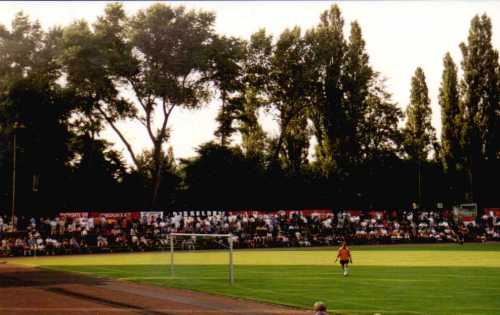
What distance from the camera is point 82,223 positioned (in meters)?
55.9

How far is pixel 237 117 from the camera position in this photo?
237ft

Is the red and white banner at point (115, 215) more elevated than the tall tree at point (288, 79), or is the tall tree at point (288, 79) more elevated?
the tall tree at point (288, 79)

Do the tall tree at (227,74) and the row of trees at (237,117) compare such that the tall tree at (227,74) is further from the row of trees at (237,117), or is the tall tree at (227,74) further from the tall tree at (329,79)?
the tall tree at (329,79)

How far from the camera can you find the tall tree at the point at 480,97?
73.1m

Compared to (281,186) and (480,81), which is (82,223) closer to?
(281,186)

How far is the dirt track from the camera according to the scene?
2081 centimetres

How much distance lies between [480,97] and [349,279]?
5029cm

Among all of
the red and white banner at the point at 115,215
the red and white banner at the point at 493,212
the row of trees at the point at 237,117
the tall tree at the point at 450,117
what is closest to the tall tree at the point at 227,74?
the row of trees at the point at 237,117

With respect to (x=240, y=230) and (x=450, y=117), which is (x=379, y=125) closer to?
(x=450, y=117)

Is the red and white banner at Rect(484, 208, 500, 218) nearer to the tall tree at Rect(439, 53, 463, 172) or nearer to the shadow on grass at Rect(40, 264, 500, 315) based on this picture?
the tall tree at Rect(439, 53, 463, 172)

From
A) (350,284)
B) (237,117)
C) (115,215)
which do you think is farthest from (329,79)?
(350,284)

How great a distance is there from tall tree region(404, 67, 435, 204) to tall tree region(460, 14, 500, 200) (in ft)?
37.8

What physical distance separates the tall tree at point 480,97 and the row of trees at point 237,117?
0.43 feet

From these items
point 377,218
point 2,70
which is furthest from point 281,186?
point 2,70
